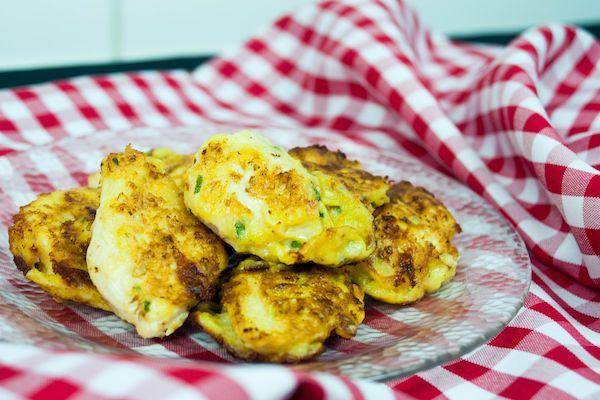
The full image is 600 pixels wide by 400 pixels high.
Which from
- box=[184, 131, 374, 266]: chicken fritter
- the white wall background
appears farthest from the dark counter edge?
box=[184, 131, 374, 266]: chicken fritter

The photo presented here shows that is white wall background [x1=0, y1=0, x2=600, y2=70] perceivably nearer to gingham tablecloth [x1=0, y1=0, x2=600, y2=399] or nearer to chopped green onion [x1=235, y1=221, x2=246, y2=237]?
gingham tablecloth [x1=0, y1=0, x2=600, y2=399]

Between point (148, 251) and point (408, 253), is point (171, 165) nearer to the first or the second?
point (148, 251)

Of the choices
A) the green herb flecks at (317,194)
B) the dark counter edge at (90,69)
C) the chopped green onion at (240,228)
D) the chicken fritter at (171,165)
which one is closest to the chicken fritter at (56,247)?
the chicken fritter at (171,165)

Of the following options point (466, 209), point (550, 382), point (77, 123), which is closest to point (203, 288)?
point (550, 382)

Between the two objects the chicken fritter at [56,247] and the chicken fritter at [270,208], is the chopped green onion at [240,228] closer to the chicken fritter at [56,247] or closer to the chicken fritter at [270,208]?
the chicken fritter at [270,208]

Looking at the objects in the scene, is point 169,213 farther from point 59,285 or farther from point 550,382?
point 550,382

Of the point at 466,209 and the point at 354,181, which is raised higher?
the point at 354,181
